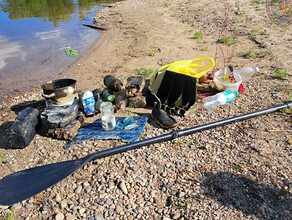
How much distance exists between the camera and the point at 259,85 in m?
4.30

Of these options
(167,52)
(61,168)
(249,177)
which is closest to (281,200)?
(249,177)

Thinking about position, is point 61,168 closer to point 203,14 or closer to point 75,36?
point 75,36

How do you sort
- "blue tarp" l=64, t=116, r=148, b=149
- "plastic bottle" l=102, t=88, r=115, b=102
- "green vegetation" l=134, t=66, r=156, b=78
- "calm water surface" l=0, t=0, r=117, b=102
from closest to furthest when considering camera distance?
"blue tarp" l=64, t=116, r=148, b=149, "plastic bottle" l=102, t=88, r=115, b=102, "green vegetation" l=134, t=66, r=156, b=78, "calm water surface" l=0, t=0, r=117, b=102

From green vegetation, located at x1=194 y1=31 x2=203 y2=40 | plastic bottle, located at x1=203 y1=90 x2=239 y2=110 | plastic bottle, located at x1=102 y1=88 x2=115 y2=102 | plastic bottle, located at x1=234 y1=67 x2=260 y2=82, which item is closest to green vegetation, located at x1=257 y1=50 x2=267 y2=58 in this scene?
plastic bottle, located at x1=234 y1=67 x2=260 y2=82

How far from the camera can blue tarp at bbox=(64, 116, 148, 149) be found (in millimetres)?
3156

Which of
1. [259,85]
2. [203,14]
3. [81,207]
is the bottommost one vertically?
[81,207]

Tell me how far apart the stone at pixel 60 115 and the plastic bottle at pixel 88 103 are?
0.17 meters

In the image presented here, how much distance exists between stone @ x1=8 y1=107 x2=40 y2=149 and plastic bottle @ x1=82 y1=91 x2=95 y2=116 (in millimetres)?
731

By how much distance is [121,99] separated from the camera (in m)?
3.92

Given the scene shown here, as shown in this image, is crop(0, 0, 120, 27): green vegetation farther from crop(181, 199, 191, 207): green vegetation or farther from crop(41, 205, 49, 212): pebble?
crop(181, 199, 191, 207): green vegetation

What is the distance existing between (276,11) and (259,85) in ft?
20.0

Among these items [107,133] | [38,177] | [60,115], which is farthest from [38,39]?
[38,177]

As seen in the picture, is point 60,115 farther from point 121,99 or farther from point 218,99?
point 218,99

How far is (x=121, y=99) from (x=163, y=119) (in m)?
0.89
